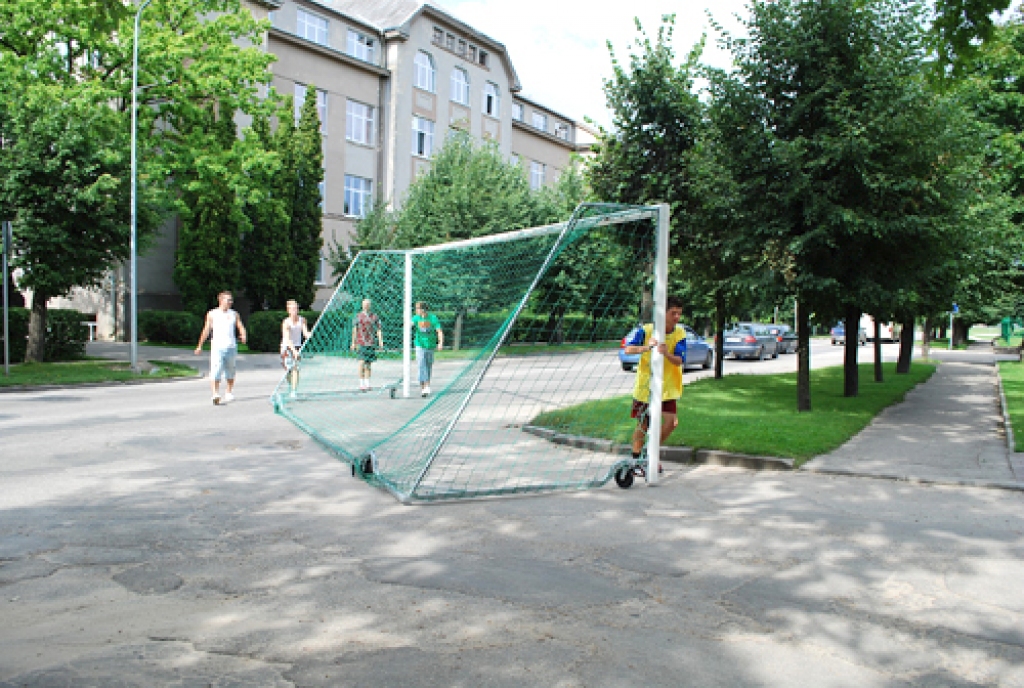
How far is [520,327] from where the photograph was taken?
8.68m

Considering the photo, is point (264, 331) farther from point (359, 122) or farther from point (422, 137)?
point (422, 137)

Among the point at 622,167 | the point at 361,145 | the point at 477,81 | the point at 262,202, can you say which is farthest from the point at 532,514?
the point at 477,81

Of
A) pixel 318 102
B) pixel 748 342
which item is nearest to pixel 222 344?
Result: pixel 748 342

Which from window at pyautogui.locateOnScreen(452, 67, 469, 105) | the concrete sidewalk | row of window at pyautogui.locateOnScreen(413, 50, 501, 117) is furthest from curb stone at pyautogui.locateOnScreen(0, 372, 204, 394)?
window at pyautogui.locateOnScreen(452, 67, 469, 105)

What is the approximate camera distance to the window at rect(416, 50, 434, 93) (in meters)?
42.3

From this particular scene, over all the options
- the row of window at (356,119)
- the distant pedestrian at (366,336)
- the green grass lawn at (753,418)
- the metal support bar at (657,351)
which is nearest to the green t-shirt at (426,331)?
the distant pedestrian at (366,336)

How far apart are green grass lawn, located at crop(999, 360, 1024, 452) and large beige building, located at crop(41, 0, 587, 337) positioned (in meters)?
20.4

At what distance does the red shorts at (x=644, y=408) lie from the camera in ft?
26.8

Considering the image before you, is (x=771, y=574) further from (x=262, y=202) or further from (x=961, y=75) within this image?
(x=262, y=202)

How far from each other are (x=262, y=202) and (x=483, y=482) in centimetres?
2133

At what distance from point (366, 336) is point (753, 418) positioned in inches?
283

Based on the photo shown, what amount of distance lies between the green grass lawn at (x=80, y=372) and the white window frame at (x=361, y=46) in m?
23.7

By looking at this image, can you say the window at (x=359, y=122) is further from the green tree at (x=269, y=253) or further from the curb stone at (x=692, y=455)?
the curb stone at (x=692, y=455)

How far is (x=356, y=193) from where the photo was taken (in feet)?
134
